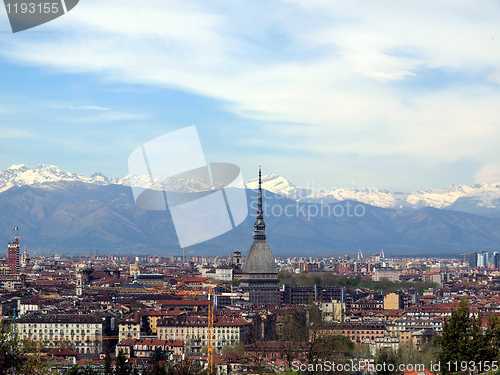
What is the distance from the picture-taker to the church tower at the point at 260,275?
8588 centimetres

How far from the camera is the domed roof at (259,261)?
87.3 m

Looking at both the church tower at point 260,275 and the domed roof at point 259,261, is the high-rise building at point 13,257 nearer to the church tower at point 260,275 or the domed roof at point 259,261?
the domed roof at point 259,261

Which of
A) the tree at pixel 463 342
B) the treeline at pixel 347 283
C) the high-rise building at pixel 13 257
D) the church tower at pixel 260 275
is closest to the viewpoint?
the tree at pixel 463 342

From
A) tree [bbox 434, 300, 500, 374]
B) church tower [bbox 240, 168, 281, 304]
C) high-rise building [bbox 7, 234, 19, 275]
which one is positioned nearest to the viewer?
tree [bbox 434, 300, 500, 374]

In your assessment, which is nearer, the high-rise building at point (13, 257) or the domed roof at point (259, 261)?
the domed roof at point (259, 261)

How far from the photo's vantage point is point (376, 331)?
59.6 meters

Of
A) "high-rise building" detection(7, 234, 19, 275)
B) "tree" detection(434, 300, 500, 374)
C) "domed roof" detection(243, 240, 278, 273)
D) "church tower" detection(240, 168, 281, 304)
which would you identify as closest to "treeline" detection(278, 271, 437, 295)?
"domed roof" detection(243, 240, 278, 273)

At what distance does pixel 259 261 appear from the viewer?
289ft

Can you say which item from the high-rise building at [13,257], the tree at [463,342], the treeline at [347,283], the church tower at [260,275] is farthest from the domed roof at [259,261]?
the tree at [463,342]

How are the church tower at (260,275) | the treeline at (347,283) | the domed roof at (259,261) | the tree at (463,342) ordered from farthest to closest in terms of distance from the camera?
the treeline at (347,283) < the domed roof at (259,261) < the church tower at (260,275) < the tree at (463,342)

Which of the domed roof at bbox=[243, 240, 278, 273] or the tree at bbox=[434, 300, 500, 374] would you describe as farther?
the domed roof at bbox=[243, 240, 278, 273]

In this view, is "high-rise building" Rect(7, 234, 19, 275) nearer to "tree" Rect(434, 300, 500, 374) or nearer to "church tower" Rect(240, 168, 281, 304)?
"church tower" Rect(240, 168, 281, 304)

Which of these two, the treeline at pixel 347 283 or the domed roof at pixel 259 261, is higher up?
the domed roof at pixel 259 261

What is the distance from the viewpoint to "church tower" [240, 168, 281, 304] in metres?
85.9
